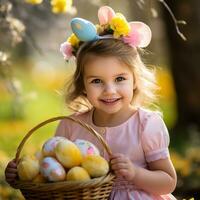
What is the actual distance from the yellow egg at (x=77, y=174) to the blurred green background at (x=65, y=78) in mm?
920

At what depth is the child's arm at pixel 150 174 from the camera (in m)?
3.30

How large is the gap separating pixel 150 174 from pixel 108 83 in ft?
1.56

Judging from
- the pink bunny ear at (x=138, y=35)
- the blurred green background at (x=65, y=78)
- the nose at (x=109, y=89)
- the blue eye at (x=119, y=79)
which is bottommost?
the blurred green background at (x=65, y=78)

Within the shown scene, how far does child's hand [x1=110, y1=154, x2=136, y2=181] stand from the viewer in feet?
10.8

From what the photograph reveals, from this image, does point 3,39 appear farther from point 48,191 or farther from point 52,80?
point 52,80

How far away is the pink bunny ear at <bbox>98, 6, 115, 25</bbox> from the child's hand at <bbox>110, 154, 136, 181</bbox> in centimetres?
83

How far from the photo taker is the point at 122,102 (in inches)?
144

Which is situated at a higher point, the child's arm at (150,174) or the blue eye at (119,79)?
the blue eye at (119,79)

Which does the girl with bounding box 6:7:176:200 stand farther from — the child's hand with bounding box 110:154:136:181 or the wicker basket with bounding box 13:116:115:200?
the wicker basket with bounding box 13:116:115:200

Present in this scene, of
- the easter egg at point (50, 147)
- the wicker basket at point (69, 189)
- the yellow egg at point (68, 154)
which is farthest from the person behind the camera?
the easter egg at point (50, 147)

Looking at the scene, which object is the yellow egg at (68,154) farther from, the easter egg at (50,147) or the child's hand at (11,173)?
the child's hand at (11,173)

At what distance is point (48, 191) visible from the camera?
314 cm

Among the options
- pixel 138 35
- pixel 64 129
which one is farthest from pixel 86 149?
pixel 138 35

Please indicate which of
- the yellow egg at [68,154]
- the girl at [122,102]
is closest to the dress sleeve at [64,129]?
the girl at [122,102]
